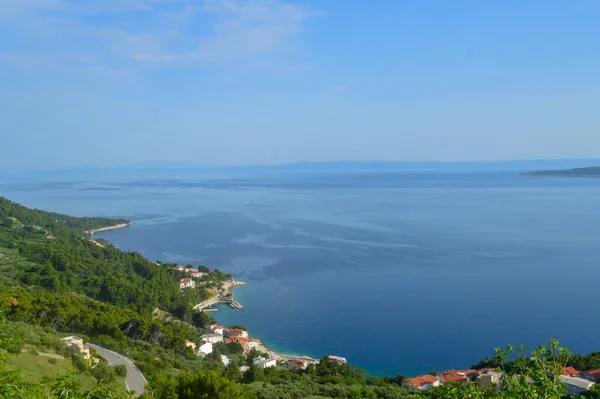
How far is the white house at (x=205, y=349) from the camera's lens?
47.7ft

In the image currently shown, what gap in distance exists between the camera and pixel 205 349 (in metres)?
14.8

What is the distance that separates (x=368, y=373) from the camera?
14.3 meters

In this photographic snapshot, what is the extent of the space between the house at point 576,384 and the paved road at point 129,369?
8801mm

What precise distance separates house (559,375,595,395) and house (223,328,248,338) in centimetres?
985

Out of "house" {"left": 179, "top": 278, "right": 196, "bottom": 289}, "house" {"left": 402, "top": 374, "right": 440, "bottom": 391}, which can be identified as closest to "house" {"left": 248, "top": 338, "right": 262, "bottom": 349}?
"house" {"left": 402, "top": 374, "right": 440, "bottom": 391}

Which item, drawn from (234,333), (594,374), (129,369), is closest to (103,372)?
(129,369)

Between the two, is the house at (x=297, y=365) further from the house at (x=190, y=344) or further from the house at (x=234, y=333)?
the house at (x=234, y=333)

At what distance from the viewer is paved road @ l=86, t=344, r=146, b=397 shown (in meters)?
8.55

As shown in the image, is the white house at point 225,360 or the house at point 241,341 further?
the house at point 241,341

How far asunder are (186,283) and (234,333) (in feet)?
21.9

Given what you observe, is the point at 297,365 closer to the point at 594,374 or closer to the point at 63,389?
the point at 594,374

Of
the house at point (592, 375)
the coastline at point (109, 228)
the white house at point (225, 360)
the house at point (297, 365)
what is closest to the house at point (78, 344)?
the white house at point (225, 360)

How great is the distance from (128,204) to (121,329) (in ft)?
171

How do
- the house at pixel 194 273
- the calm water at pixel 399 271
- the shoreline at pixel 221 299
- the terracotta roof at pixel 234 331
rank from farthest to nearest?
the house at pixel 194 273, the shoreline at pixel 221 299, the terracotta roof at pixel 234 331, the calm water at pixel 399 271
